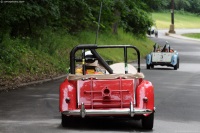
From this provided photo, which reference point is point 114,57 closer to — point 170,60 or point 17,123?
point 170,60

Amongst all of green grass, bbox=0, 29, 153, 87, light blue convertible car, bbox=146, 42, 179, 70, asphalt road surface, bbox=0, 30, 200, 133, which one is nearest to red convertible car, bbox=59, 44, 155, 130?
asphalt road surface, bbox=0, 30, 200, 133

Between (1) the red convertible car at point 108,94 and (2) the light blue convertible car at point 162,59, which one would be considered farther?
(2) the light blue convertible car at point 162,59

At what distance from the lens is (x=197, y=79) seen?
2839 centimetres

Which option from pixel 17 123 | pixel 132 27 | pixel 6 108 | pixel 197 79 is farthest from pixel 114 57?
pixel 17 123

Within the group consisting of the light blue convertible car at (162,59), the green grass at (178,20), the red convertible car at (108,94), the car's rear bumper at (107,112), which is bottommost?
the green grass at (178,20)

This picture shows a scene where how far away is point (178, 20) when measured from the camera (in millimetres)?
134250

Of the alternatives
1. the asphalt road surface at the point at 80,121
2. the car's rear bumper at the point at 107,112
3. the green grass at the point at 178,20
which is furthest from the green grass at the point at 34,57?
the green grass at the point at 178,20

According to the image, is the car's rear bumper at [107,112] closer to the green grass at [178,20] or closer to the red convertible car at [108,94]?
the red convertible car at [108,94]

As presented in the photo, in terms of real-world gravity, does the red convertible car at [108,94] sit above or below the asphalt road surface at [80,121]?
above

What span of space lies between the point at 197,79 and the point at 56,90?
8901 millimetres

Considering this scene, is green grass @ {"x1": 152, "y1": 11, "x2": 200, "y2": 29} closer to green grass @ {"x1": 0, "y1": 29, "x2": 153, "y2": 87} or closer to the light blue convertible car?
the light blue convertible car

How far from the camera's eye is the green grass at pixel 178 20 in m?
122

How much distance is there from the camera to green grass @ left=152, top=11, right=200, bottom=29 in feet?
401

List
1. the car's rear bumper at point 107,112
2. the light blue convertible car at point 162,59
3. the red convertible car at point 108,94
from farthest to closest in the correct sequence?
the light blue convertible car at point 162,59, the red convertible car at point 108,94, the car's rear bumper at point 107,112
